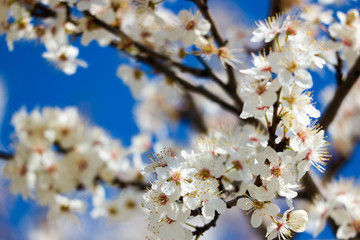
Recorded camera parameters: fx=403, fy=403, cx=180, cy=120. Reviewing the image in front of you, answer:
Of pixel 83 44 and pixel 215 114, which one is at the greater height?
pixel 83 44

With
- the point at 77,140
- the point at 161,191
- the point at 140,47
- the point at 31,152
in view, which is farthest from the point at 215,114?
the point at 161,191

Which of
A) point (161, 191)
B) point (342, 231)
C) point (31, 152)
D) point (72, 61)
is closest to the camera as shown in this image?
point (161, 191)

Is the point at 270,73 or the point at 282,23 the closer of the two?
the point at 270,73

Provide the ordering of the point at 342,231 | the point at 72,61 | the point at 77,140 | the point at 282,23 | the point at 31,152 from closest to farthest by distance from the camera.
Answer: the point at 282,23 < the point at 342,231 < the point at 72,61 < the point at 31,152 < the point at 77,140

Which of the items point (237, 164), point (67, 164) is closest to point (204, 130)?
point (67, 164)

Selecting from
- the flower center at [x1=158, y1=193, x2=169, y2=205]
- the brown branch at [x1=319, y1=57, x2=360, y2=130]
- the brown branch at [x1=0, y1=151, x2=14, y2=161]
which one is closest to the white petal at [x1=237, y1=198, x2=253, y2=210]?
the flower center at [x1=158, y1=193, x2=169, y2=205]

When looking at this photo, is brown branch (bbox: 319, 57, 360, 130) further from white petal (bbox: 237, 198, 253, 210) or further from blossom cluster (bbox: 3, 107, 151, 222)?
blossom cluster (bbox: 3, 107, 151, 222)

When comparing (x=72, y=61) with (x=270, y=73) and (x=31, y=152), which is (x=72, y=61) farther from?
(x=270, y=73)
